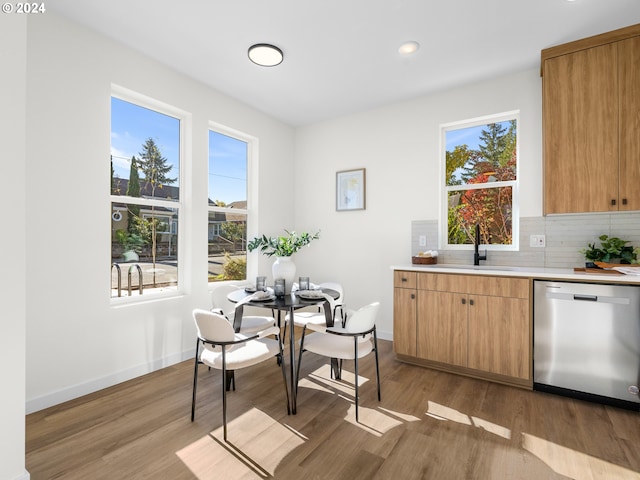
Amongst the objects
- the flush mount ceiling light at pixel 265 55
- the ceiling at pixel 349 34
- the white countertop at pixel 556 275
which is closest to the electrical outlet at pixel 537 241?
the white countertop at pixel 556 275

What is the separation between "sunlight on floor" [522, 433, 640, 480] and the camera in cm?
171

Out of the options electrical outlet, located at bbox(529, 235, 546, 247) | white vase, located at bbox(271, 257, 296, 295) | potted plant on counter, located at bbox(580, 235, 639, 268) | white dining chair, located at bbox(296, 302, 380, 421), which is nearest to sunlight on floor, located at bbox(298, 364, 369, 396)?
white dining chair, located at bbox(296, 302, 380, 421)

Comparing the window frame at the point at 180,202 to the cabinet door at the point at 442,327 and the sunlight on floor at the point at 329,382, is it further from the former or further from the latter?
the cabinet door at the point at 442,327

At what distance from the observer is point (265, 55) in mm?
2879

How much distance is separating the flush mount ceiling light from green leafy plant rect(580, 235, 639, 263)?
3.24m

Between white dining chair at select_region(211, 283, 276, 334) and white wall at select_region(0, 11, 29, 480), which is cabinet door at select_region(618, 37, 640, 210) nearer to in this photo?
white dining chair at select_region(211, 283, 276, 334)

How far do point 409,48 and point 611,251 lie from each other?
242 centimetres

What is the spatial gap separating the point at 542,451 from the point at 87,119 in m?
3.89

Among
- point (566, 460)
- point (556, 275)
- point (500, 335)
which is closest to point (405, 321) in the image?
point (500, 335)

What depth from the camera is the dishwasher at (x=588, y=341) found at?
7.66 ft

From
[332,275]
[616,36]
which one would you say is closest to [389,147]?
[332,275]

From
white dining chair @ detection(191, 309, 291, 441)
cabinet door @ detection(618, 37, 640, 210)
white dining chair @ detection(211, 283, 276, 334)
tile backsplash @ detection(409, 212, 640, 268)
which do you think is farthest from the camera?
white dining chair @ detection(211, 283, 276, 334)

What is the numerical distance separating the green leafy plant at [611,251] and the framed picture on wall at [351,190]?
2.32 m

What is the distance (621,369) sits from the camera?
236 centimetres
